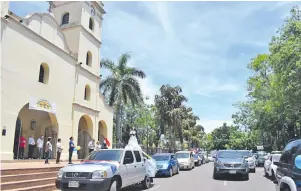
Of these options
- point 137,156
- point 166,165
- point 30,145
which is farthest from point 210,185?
point 30,145

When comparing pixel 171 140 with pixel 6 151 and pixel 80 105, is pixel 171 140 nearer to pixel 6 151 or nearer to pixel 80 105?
pixel 80 105

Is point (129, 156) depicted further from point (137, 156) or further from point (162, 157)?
point (162, 157)

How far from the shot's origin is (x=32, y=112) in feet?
68.0

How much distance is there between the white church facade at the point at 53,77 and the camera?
1680cm

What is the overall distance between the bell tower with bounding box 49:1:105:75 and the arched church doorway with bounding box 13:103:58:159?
5.98 metres

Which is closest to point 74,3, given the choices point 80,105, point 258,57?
point 80,105

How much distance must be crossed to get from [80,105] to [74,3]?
9130mm

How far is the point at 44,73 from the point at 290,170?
704 inches

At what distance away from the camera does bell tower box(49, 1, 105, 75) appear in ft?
82.2

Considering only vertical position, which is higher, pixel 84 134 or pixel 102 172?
pixel 84 134

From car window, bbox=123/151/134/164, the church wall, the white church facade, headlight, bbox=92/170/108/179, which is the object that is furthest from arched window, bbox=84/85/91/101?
headlight, bbox=92/170/108/179

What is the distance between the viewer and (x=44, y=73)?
20.5 metres

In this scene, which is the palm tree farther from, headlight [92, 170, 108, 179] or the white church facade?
headlight [92, 170, 108, 179]

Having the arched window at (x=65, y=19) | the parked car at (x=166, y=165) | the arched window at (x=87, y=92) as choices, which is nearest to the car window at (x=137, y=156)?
the parked car at (x=166, y=165)
